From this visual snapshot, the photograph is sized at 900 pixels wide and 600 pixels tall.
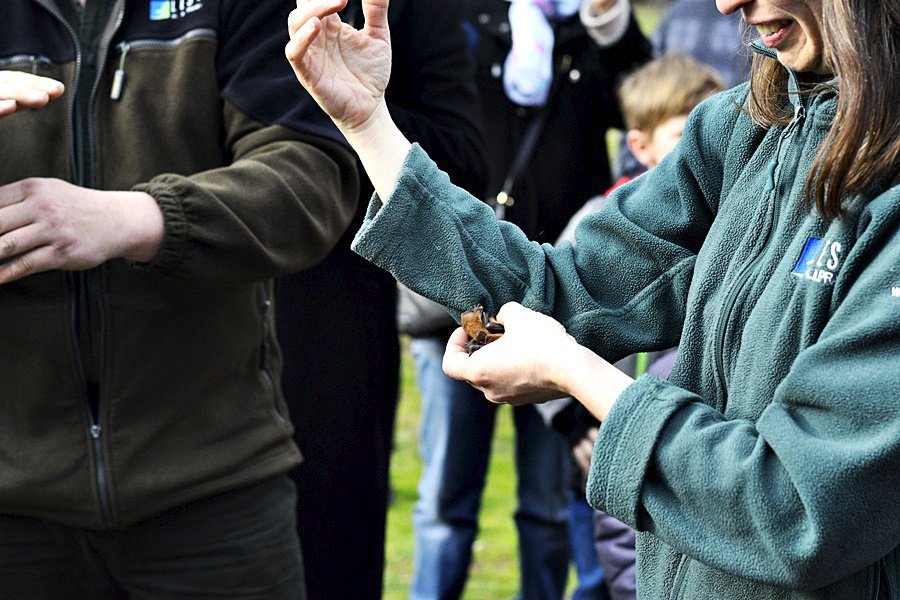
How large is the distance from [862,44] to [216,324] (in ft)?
4.23

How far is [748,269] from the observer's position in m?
1.66

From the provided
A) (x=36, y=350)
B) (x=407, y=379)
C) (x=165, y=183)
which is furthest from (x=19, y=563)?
(x=407, y=379)

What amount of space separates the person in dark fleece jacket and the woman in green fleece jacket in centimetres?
42

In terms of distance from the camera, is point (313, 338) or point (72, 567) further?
point (313, 338)

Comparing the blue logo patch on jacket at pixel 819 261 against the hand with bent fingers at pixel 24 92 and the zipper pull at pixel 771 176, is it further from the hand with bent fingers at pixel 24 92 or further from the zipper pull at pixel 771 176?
the hand with bent fingers at pixel 24 92

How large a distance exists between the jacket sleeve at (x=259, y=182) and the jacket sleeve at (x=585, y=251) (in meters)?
0.39

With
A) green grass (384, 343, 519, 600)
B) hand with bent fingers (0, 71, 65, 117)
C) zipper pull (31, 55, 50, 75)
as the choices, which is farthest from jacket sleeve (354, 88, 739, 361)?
green grass (384, 343, 519, 600)

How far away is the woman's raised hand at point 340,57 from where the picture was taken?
6.12 feet

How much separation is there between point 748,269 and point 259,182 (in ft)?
3.12

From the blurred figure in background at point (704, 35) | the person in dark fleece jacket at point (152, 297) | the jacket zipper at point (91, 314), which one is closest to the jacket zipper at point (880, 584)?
the person in dark fleece jacket at point (152, 297)

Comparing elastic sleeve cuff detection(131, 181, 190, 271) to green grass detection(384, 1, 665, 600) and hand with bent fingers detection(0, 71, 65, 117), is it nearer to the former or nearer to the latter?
hand with bent fingers detection(0, 71, 65, 117)

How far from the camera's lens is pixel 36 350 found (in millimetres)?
2258

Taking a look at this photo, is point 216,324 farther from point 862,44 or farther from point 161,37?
point 862,44

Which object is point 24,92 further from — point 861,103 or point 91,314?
point 861,103
